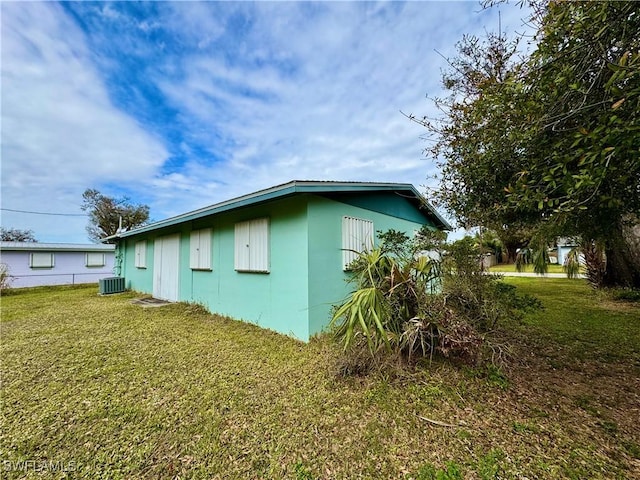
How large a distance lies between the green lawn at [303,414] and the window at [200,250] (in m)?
2.95

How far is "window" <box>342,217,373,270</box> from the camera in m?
5.73

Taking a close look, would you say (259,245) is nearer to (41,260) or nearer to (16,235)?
(41,260)

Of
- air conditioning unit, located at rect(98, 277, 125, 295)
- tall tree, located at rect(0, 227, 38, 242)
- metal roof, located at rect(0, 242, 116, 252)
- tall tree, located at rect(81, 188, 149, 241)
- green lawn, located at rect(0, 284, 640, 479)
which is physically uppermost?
tall tree, located at rect(81, 188, 149, 241)

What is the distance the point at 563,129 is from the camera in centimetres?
231

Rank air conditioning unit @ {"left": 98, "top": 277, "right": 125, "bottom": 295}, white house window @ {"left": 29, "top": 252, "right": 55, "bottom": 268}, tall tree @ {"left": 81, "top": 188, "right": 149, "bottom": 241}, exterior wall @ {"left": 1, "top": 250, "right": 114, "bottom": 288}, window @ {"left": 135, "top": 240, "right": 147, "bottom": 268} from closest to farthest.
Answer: window @ {"left": 135, "top": 240, "right": 147, "bottom": 268}
air conditioning unit @ {"left": 98, "top": 277, "right": 125, "bottom": 295}
exterior wall @ {"left": 1, "top": 250, "right": 114, "bottom": 288}
white house window @ {"left": 29, "top": 252, "right": 55, "bottom": 268}
tall tree @ {"left": 81, "top": 188, "right": 149, "bottom": 241}

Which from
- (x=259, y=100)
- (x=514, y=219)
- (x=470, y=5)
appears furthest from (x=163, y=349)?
(x=259, y=100)

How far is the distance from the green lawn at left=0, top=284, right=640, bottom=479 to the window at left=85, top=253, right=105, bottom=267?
61.4ft

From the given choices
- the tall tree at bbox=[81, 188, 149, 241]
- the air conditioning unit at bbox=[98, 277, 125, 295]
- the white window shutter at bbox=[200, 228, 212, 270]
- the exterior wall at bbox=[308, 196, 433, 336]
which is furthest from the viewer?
the tall tree at bbox=[81, 188, 149, 241]

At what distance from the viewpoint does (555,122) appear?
2240mm

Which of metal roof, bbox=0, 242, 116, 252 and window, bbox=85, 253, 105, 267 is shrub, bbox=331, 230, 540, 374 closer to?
metal roof, bbox=0, 242, 116, 252

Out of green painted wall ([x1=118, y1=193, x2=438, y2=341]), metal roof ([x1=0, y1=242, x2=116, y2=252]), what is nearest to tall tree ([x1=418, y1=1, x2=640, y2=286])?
green painted wall ([x1=118, y1=193, x2=438, y2=341])

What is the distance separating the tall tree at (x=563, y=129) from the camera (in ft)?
6.20

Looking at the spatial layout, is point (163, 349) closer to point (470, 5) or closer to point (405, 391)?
point (405, 391)

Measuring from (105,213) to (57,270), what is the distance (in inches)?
400
